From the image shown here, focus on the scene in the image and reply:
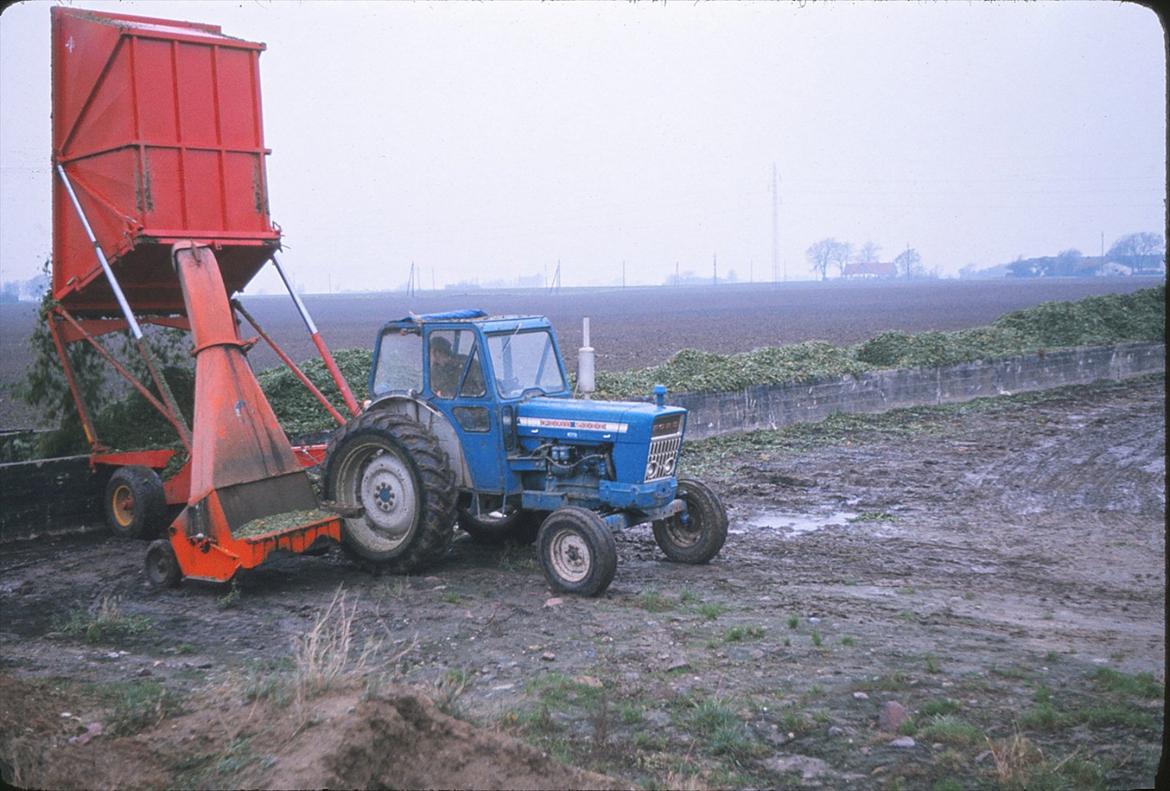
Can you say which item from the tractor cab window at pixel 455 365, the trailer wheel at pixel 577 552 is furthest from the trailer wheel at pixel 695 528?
the tractor cab window at pixel 455 365

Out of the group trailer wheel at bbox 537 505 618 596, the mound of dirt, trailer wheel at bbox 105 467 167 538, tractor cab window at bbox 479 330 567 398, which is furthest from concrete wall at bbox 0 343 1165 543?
the mound of dirt

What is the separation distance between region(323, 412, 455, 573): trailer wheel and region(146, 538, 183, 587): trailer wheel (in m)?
1.43

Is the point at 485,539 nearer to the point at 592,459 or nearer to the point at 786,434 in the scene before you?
the point at 592,459

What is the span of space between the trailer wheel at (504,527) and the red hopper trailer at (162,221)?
1.70 meters

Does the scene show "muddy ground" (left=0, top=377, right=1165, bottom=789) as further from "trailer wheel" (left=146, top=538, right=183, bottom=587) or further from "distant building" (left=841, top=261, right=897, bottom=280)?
"distant building" (left=841, top=261, right=897, bottom=280)

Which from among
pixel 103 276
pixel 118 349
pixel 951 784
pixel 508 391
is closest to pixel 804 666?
pixel 951 784

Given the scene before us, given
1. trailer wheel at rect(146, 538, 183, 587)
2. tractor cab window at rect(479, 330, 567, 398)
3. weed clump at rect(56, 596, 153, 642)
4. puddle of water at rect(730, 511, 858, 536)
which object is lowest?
puddle of water at rect(730, 511, 858, 536)

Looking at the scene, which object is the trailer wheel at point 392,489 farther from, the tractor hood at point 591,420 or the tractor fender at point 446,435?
the tractor hood at point 591,420

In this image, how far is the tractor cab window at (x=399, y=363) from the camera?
976cm

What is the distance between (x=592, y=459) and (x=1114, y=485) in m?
7.56

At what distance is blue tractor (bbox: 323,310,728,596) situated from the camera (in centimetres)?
912

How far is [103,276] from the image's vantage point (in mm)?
10828

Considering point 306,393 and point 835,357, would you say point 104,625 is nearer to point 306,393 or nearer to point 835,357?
point 306,393

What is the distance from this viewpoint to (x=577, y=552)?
8727 mm
